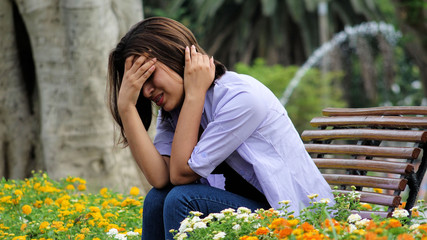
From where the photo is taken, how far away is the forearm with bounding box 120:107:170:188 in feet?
9.96

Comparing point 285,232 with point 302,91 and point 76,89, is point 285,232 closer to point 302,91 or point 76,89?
point 76,89

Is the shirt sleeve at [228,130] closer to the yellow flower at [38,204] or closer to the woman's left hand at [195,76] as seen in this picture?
the woman's left hand at [195,76]

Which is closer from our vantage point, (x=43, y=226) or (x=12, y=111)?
(x=43, y=226)

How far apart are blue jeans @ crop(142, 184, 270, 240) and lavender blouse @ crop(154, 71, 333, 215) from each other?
0.28 ft

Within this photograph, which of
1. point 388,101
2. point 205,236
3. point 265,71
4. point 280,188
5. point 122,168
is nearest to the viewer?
point 205,236

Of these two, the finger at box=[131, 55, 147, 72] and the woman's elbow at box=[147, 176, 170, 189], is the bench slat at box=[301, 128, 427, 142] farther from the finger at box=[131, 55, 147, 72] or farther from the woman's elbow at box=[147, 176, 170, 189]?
the finger at box=[131, 55, 147, 72]

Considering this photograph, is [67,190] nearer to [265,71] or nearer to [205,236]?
[205,236]

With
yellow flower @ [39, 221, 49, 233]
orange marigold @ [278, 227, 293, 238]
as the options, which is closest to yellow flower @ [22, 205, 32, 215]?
yellow flower @ [39, 221, 49, 233]

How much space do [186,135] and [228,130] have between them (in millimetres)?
200

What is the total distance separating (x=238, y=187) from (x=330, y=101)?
14863 mm

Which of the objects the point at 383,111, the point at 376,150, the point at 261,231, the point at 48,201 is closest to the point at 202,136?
the point at 261,231

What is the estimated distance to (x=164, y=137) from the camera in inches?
130

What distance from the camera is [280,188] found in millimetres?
2865

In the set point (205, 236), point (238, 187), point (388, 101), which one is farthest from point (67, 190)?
point (388, 101)
